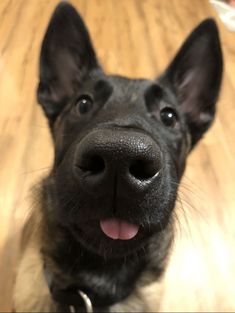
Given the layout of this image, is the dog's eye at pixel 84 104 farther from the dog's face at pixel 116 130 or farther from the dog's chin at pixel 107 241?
the dog's chin at pixel 107 241

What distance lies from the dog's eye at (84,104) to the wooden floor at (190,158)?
427 mm

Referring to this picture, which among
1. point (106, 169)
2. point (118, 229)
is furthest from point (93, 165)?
point (118, 229)

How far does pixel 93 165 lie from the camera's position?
3.17 feet

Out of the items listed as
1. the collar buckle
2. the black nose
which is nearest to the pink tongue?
the black nose

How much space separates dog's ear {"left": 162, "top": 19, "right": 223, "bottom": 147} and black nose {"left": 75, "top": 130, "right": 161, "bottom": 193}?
1.96 ft

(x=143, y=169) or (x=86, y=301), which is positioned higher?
(x=143, y=169)

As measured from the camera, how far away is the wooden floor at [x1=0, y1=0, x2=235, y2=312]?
1834mm

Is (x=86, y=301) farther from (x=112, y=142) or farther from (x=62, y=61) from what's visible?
(x=62, y=61)

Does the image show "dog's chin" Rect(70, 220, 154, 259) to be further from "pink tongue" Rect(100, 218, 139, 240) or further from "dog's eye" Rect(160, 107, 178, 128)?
"dog's eye" Rect(160, 107, 178, 128)

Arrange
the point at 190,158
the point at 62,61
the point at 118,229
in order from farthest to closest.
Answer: the point at 190,158
the point at 62,61
the point at 118,229

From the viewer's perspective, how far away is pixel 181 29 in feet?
10.9

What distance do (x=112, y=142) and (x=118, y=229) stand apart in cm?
26

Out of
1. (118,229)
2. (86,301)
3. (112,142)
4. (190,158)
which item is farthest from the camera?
(190,158)

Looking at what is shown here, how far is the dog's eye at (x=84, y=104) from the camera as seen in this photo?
1.34 metres
